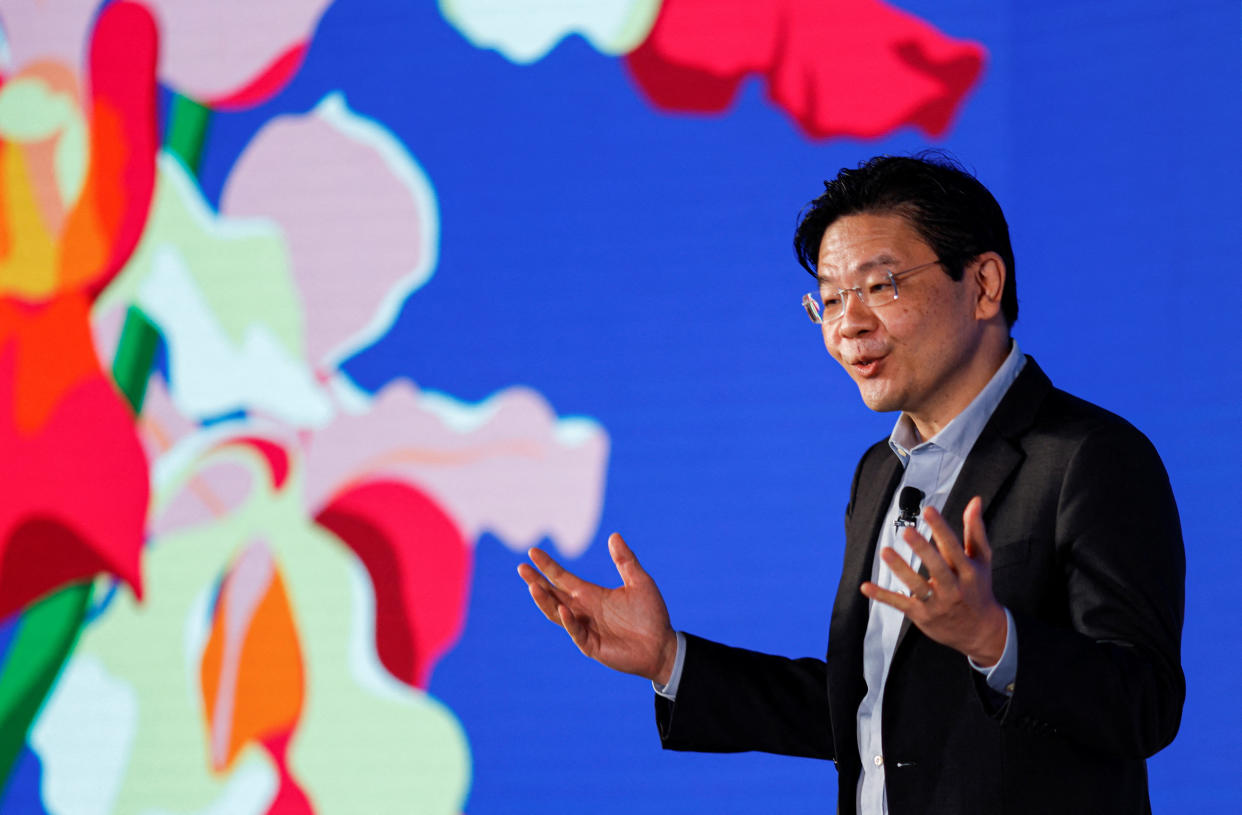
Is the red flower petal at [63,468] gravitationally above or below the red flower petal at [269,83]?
below

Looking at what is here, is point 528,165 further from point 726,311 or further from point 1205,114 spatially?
point 1205,114

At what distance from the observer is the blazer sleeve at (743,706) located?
1.55 m

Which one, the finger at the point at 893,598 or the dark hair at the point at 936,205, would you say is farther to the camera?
the dark hair at the point at 936,205

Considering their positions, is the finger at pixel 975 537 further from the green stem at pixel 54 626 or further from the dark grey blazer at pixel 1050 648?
the green stem at pixel 54 626

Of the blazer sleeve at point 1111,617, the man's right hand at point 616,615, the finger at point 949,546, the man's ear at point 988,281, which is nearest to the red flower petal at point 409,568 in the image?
the man's right hand at point 616,615

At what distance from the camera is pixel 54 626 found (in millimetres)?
2881

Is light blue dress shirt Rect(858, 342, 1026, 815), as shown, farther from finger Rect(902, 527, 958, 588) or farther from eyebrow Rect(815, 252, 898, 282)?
finger Rect(902, 527, 958, 588)

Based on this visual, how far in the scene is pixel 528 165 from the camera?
2.74 m

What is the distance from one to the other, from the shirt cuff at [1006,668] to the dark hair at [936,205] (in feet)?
1.71

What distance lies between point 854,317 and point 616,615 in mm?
473

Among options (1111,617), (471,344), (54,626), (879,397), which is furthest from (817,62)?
(54,626)

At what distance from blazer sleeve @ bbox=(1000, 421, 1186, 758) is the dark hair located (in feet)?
0.97

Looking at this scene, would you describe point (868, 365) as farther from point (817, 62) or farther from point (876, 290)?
point (817, 62)

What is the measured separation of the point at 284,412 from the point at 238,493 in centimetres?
21
